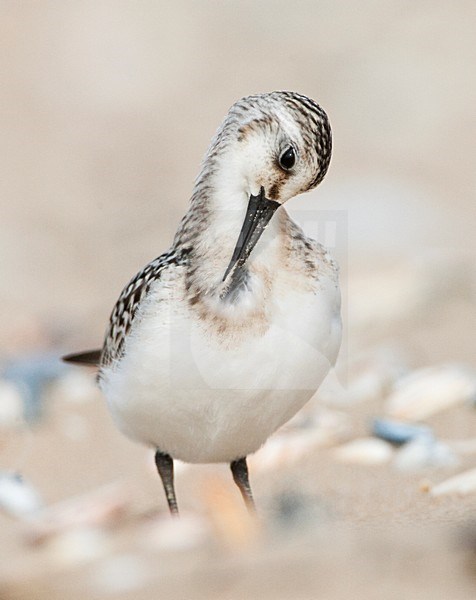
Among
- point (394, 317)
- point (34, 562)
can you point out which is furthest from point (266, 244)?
point (394, 317)

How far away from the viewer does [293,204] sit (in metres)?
6.86

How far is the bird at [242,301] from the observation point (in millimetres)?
3459

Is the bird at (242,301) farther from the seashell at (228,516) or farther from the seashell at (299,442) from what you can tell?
the seashell at (299,442)

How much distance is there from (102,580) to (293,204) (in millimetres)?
3974

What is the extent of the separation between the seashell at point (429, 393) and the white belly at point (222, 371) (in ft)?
3.96

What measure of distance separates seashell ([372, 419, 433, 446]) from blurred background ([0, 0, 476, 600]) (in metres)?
0.06

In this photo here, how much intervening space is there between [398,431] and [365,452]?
6.7 inches

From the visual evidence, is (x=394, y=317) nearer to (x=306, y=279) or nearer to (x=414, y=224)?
(x=414, y=224)

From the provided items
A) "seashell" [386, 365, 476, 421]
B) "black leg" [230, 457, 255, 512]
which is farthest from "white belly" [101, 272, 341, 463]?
"seashell" [386, 365, 476, 421]

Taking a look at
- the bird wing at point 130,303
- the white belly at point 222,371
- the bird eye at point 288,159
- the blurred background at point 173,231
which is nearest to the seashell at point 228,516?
the blurred background at point 173,231

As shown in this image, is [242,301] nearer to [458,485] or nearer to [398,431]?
[458,485]

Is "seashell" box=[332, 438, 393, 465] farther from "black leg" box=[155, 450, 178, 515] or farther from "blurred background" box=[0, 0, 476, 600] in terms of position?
"black leg" box=[155, 450, 178, 515]

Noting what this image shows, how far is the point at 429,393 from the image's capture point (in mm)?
4941

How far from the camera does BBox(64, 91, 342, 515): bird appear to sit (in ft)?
11.3
